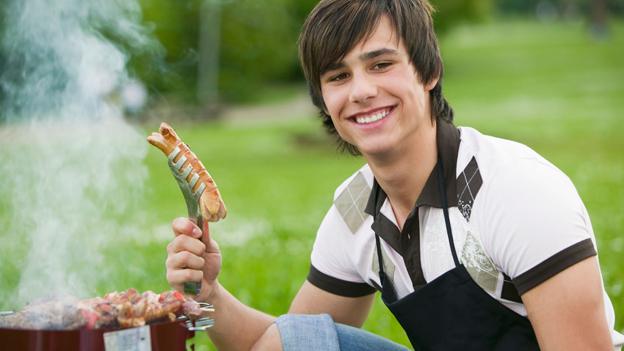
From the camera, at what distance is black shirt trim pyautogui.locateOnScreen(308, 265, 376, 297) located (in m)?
3.11

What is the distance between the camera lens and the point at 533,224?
238 cm

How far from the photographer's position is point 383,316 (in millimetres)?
4996

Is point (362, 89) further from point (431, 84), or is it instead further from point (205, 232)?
point (205, 232)

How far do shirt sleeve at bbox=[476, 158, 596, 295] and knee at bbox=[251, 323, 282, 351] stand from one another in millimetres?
730

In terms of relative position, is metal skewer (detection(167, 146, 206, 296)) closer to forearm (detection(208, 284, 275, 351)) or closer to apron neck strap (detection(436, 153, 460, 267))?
forearm (detection(208, 284, 275, 351))

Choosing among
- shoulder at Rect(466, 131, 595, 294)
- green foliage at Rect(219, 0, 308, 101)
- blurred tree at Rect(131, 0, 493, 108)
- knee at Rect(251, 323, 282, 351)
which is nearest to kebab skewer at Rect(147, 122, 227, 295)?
knee at Rect(251, 323, 282, 351)

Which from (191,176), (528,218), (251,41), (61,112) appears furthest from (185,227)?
(251,41)

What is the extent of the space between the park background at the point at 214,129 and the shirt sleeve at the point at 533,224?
1.25m

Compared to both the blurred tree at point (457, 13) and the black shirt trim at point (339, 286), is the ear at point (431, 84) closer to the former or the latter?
the black shirt trim at point (339, 286)

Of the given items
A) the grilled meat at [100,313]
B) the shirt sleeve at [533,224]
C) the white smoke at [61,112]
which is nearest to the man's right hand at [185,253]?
the grilled meat at [100,313]

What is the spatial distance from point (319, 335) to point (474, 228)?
2.02 feet

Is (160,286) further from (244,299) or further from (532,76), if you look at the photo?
(532,76)

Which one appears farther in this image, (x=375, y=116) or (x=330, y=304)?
(x=330, y=304)

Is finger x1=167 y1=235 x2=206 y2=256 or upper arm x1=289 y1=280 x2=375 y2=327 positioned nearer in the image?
finger x1=167 y1=235 x2=206 y2=256
